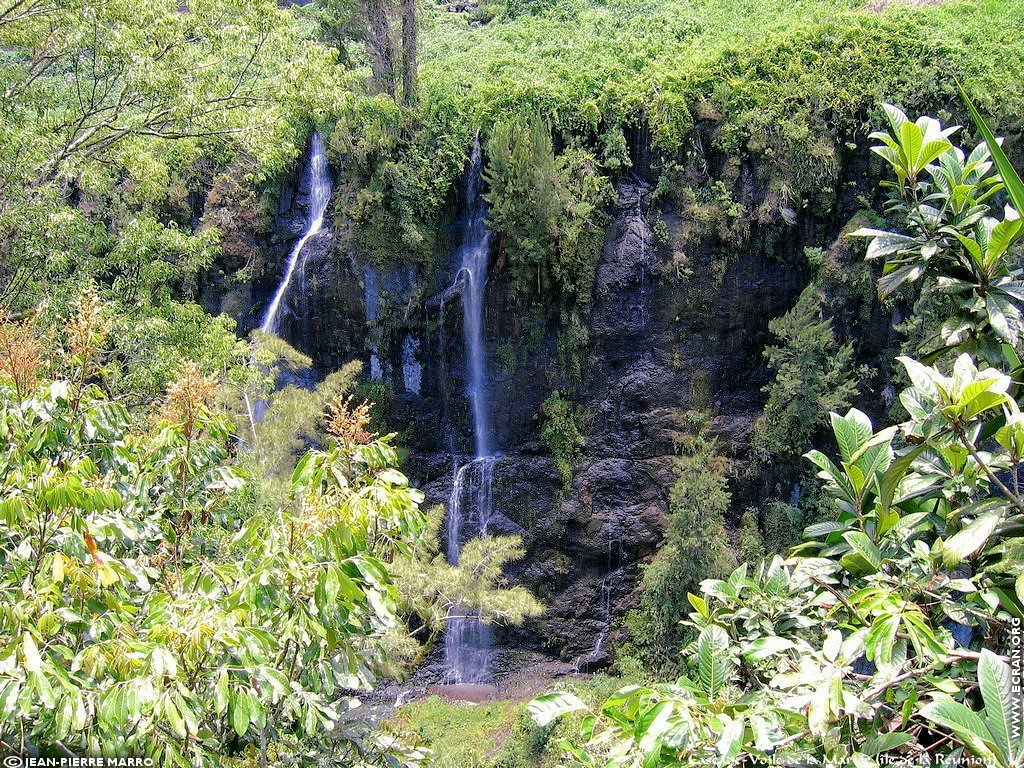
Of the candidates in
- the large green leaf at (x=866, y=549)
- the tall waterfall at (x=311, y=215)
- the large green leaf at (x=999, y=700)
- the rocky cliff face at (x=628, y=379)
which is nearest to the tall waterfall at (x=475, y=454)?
the rocky cliff face at (x=628, y=379)

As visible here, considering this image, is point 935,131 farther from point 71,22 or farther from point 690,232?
point 690,232

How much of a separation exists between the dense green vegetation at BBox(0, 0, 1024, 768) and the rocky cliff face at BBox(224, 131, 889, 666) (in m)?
0.18

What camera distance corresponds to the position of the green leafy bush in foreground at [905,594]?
1928mm

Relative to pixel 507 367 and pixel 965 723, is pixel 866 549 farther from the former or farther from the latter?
pixel 507 367

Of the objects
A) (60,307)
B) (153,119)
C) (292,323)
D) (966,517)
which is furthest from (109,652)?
(292,323)

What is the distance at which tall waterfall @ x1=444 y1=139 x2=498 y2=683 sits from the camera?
44.5ft

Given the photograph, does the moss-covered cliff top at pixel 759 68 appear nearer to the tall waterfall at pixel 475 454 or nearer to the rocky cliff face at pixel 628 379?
the rocky cliff face at pixel 628 379

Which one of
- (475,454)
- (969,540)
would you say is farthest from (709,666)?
(475,454)

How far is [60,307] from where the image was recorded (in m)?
7.43

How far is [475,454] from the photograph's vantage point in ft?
47.3

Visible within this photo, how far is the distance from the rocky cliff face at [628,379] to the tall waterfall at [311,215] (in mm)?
835

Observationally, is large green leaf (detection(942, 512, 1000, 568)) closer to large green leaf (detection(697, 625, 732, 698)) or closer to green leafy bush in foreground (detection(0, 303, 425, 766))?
large green leaf (detection(697, 625, 732, 698))

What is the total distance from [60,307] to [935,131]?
7645mm

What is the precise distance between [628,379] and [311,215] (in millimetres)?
7103
